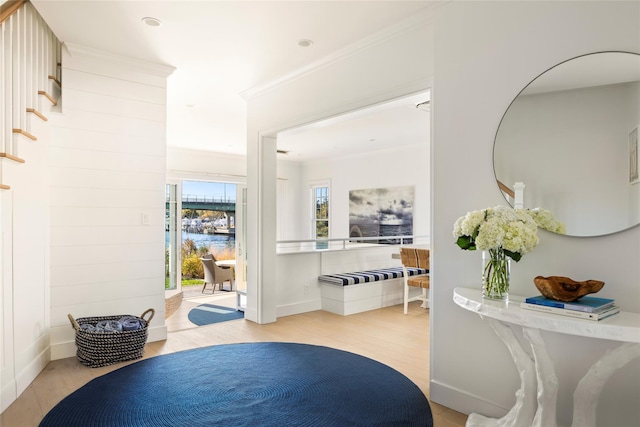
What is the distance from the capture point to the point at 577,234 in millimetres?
2045

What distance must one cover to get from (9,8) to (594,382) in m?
4.04

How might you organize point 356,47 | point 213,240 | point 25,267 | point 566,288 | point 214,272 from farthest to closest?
point 213,240
point 214,272
point 356,47
point 25,267
point 566,288

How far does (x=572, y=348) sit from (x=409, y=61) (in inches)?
84.5

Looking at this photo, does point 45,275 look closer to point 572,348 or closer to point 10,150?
point 10,150

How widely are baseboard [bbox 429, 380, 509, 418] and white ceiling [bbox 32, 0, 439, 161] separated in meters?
2.14

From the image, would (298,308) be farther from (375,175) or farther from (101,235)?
(375,175)

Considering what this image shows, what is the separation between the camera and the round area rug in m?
2.36

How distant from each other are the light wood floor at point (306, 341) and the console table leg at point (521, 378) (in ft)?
1.21

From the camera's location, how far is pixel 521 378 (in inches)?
81.8

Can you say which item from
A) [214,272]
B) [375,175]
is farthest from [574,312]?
[214,272]

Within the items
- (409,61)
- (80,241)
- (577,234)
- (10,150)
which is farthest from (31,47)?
(577,234)

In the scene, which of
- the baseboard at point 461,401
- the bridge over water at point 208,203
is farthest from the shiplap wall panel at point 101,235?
the bridge over water at point 208,203

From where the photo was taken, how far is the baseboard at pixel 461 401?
2.34 metres

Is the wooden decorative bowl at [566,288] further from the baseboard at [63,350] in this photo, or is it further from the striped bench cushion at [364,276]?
the baseboard at [63,350]
